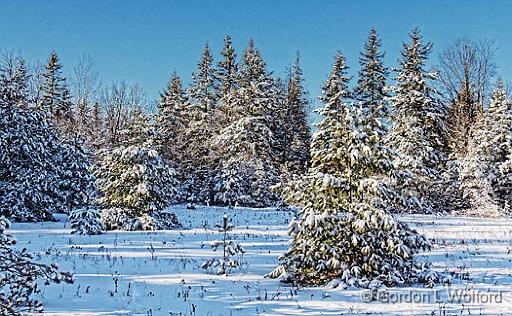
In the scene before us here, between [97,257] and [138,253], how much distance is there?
1.14 metres

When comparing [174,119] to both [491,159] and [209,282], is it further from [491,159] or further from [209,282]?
[209,282]

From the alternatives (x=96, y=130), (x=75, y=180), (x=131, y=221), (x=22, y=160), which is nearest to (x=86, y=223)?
(x=131, y=221)

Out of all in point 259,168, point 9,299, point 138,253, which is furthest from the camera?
point 259,168

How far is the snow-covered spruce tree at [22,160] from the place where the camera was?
19797 millimetres

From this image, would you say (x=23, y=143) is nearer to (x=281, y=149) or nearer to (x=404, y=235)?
(x=404, y=235)

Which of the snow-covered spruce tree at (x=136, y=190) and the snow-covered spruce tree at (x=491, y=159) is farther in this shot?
the snow-covered spruce tree at (x=491, y=159)

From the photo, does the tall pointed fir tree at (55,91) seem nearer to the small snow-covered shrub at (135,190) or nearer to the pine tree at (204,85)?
the pine tree at (204,85)

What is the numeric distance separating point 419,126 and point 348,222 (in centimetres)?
2175

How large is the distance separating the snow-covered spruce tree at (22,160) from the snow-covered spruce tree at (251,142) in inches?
564

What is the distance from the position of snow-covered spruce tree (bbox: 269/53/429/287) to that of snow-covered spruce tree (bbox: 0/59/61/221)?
1372 centimetres

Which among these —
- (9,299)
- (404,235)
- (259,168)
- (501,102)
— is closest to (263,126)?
(259,168)

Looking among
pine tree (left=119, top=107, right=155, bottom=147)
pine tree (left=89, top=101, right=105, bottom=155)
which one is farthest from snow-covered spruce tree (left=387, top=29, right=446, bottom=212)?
pine tree (left=89, top=101, right=105, bottom=155)

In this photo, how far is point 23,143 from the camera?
780 inches

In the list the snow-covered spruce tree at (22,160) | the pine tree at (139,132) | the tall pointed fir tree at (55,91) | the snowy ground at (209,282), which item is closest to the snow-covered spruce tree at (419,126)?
the snowy ground at (209,282)
